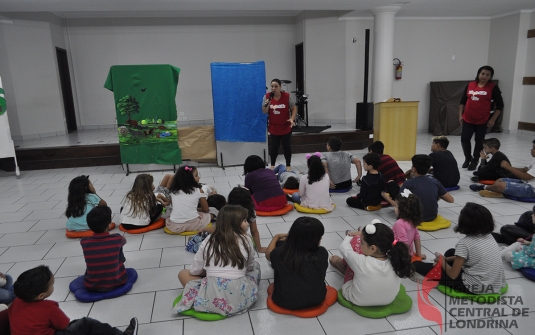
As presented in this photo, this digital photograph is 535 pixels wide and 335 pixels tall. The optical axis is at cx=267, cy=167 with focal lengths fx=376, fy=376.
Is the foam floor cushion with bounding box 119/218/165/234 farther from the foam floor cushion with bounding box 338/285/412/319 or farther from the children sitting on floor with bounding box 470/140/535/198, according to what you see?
the children sitting on floor with bounding box 470/140/535/198

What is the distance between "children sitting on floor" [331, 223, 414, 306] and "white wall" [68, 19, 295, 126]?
8.48 metres

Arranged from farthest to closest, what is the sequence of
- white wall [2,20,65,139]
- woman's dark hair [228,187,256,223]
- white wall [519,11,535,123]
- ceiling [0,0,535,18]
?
white wall [519,11,535,123]
white wall [2,20,65,139]
ceiling [0,0,535,18]
woman's dark hair [228,187,256,223]

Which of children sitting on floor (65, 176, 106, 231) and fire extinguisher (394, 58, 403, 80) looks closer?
children sitting on floor (65, 176, 106, 231)

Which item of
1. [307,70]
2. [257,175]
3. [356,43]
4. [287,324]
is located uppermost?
[356,43]

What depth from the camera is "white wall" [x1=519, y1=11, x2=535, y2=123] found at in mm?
8477

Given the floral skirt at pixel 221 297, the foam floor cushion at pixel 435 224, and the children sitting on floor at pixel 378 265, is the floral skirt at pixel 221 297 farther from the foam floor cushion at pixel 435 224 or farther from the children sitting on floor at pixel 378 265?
the foam floor cushion at pixel 435 224

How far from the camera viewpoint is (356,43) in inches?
355

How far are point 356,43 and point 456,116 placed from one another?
3.00 m

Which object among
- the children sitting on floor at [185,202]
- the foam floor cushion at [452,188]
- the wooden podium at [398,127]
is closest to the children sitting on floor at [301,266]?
the children sitting on floor at [185,202]

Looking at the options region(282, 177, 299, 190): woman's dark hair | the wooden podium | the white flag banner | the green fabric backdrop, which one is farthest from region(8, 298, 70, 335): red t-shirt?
the wooden podium

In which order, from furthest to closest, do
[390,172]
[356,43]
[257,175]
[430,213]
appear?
[356,43]
[390,172]
[257,175]
[430,213]

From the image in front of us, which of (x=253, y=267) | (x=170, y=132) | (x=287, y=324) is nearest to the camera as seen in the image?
(x=287, y=324)

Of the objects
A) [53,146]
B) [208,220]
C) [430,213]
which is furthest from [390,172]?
[53,146]

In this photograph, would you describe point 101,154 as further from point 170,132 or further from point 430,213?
point 430,213
